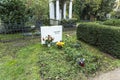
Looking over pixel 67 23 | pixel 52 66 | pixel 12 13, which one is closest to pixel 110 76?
pixel 52 66

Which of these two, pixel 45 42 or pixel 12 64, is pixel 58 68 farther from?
pixel 45 42

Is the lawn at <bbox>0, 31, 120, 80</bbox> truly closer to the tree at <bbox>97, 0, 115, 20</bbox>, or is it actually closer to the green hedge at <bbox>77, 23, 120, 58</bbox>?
the green hedge at <bbox>77, 23, 120, 58</bbox>

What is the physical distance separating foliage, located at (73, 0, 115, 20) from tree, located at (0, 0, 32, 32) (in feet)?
36.6

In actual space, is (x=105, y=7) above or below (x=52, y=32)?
above

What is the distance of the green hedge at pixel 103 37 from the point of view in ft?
22.7

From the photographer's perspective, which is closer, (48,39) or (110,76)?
(110,76)

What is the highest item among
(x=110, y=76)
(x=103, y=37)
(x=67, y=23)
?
(x=67, y=23)

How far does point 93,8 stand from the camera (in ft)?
68.6

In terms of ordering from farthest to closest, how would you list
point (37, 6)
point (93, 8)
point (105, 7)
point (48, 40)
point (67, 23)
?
1. point (105, 7)
2. point (93, 8)
3. point (67, 23)
4. point (37, 6)
5. point (48, 40)

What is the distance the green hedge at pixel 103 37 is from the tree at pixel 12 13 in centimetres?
537

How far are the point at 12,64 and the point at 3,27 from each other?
21.2ft

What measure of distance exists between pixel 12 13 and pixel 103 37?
763 cm

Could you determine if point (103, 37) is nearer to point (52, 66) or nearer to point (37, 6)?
point (52, 66)

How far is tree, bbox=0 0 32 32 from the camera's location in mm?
11750
